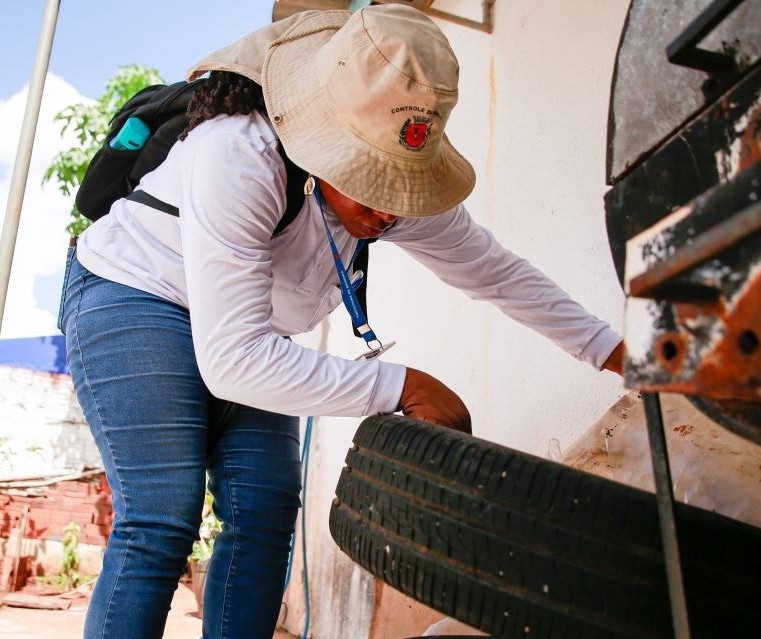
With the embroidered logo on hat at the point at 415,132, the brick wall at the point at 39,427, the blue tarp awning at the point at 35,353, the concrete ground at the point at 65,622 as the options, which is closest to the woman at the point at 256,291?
the embroidered logo on hat at the point at 415,132

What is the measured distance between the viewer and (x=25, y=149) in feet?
11.8

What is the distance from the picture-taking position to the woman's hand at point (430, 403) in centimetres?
142

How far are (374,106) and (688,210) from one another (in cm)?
80

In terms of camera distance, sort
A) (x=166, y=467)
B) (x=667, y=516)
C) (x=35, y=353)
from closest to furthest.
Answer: (x=667, y=516), (x=166, y=467), (x=35, y=353)

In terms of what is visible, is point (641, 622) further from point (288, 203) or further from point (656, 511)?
point (288, 203)

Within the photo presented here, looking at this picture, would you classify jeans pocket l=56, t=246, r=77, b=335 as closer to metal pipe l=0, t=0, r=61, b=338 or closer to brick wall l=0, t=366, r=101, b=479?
metal pipe l=0, t=0, r=61, b=338

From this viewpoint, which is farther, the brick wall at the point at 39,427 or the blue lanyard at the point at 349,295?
the brick wall at the point at 39,427

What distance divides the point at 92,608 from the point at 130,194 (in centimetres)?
86

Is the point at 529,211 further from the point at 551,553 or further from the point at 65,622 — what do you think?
the point at 65,622

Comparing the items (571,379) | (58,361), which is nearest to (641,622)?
(571,379)

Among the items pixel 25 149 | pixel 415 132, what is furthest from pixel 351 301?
pixel 25 149

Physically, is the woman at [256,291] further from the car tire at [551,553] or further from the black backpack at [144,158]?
the car tire at [551,553]

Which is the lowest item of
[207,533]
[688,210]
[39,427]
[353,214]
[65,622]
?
[65,622]

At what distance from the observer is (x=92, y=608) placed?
4.98 ft
